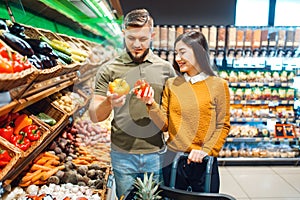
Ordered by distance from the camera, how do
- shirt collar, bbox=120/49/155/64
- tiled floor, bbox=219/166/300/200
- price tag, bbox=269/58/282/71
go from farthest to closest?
price tag, bbox=269/58/282/71, tiled floor, bbox=219/166/300/200, shirt collar, bbox=120/49/155/64

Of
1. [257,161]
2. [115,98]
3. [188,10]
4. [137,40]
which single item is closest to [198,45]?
[137,40]

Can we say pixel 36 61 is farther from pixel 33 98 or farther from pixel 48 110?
pixel 48 110

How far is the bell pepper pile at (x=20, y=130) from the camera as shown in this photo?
1.71 meters

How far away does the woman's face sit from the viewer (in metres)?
1.96

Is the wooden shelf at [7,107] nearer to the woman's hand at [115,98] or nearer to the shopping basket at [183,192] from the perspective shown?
the woman's hand at [115,98]

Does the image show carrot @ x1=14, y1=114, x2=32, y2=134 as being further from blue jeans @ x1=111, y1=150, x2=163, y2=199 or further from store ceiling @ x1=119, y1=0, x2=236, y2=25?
store ceiling @ x1=119, y1=0, x2=236, y2=25

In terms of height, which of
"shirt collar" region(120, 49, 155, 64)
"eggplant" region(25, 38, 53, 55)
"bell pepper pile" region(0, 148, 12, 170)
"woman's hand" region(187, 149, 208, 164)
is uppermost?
"eggplant" region(25, 38, 53, 55)

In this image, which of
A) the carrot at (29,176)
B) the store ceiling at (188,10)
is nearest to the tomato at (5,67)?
the carrot at (29,176)

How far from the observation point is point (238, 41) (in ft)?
16.5

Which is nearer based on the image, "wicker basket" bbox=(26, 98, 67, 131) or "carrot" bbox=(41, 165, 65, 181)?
"carrot" bbox=(41, 165, 65, 181)

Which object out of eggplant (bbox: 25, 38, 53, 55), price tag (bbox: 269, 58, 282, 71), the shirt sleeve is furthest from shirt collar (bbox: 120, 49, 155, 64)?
price tag (bbox: 269, 58, 282, 71)

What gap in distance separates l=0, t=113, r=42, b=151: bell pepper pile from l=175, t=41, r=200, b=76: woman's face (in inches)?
38.3

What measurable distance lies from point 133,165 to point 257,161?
3634mm

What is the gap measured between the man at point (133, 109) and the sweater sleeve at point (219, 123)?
35cm
